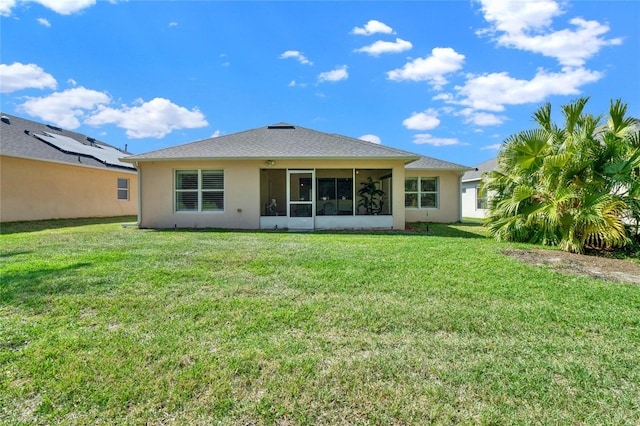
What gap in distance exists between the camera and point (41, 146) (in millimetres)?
15883

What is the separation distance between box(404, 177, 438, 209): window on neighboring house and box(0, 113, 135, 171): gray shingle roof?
16894mm

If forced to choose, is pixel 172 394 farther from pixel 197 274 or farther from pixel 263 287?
pixel 197 274

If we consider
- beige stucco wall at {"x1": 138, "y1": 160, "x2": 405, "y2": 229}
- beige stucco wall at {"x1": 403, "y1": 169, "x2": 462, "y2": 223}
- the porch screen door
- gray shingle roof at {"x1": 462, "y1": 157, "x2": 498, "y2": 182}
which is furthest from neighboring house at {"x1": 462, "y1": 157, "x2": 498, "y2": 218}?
the porch screen door

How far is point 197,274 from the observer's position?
5.39 m

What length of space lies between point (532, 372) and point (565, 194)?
7072mm

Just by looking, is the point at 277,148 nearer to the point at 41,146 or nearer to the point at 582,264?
the point at 582,264

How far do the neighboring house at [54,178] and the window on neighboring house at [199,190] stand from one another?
7312 millimetres

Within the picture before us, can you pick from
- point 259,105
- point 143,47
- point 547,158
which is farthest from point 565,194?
point 259,105

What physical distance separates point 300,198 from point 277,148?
7.26 ft

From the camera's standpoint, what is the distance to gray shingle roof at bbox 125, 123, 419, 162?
39.0 ft

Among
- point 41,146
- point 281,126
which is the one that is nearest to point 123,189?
point 41,146

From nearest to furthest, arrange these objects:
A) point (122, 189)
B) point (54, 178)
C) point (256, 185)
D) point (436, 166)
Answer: point (256, 185)
point (54, 178)
point (436, 166)
point (122, 189)

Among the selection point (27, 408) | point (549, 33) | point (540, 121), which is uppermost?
point (549, 33)

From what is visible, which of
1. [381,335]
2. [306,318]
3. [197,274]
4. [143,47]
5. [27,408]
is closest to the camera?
[27,408]
